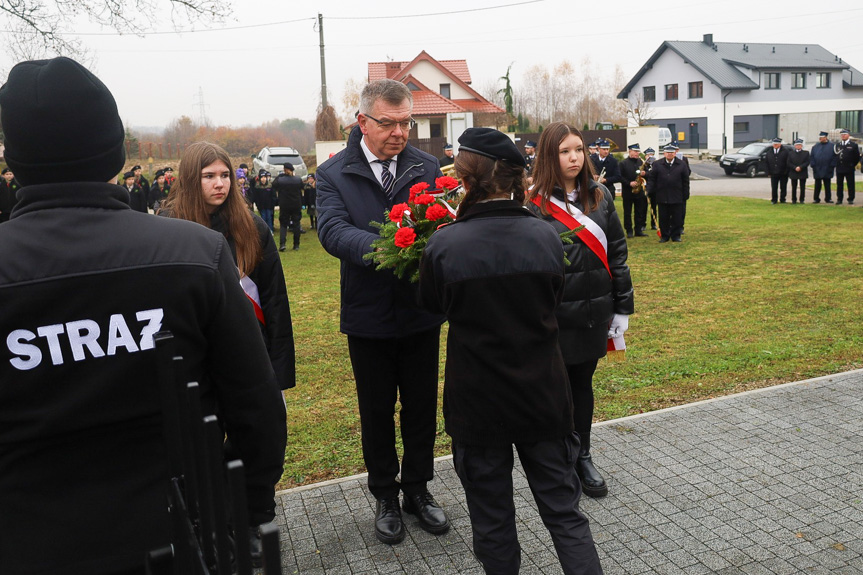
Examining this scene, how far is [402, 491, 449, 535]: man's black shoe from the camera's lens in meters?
4.08

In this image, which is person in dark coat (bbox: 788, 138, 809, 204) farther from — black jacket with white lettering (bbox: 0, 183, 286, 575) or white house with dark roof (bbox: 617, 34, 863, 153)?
white house with dark roof (bbox: 617, 34, 863, 153)

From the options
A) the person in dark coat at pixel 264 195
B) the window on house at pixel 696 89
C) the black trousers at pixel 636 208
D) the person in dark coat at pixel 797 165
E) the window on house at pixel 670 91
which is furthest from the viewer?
the window on house at pixel 670 91

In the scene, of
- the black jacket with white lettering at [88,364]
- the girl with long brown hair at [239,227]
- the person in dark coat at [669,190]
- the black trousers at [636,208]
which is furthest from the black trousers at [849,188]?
the black jacket with white lettering at [88,364]

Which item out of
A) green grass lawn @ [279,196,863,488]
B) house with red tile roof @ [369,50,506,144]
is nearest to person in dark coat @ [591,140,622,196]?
green grass lawn @ [279,196,863,488]

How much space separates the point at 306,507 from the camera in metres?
4.42

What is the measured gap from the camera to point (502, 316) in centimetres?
308

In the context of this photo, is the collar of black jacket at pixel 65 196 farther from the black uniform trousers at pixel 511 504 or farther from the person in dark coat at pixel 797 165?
the person in dark coat at pixel 797 165

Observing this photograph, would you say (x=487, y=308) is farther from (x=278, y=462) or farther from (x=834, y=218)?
(x=834, y=218)

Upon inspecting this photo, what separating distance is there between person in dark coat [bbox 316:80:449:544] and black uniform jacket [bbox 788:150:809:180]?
69.7ft

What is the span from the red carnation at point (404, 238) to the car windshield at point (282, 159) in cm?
2951

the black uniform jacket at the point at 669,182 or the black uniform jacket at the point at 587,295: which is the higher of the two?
the black uniform jacket at the point at 669,182

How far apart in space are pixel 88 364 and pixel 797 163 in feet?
79.0

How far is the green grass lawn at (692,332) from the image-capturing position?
5.95m

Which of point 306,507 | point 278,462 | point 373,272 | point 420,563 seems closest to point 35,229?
point 278,462
